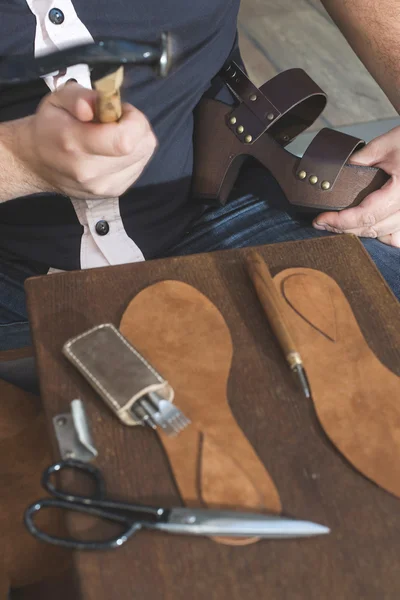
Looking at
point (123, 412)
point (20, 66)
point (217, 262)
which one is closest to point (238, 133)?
point (217, 262)

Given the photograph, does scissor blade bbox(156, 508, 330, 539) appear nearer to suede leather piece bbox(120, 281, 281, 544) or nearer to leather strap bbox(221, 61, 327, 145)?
suede leather piece bbox(120, 281, 281, 544)

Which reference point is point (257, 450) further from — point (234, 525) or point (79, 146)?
point (79, 146)

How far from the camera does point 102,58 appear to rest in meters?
0.54

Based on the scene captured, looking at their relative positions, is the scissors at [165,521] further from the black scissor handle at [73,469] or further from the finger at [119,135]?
the finger at [119,135]

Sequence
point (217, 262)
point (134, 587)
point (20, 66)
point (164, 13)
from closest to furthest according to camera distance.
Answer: point (134, 587), point (20, 66), point (217, 262), point (164, 13)

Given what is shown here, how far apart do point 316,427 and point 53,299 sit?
291mm

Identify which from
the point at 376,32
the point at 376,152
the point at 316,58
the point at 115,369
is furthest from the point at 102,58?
the point at 316,58

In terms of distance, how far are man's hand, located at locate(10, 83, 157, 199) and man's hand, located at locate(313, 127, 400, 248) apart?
0.30m

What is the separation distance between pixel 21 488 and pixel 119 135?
40cm

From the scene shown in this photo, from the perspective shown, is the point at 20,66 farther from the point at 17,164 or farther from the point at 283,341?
the point at 283,341

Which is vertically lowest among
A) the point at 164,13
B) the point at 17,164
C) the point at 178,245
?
the point at 178,245

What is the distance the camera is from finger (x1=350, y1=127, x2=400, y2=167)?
35.1 inches

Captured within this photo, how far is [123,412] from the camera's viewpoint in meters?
0.57

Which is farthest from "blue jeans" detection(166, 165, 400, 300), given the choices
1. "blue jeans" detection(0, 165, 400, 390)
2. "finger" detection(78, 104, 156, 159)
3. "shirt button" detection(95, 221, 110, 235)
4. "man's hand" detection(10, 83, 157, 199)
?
"finger" detection(78, 104, 156, 159)
